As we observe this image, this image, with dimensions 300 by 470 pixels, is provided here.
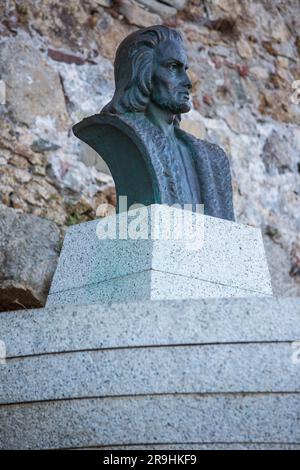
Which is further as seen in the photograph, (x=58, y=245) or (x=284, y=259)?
(x=284, y=259)

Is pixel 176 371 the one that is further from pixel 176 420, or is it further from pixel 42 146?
pixel 42 146

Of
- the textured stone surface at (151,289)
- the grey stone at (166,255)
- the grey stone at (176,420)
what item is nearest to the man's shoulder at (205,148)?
the grey stone at (166,255)

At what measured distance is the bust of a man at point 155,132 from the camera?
3686 mm

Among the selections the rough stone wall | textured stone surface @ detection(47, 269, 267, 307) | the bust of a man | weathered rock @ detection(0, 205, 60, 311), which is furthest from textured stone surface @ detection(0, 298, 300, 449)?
the rough stone wall

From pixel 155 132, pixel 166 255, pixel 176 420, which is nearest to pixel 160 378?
pixel 176 420

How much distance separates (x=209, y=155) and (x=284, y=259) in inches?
93.2

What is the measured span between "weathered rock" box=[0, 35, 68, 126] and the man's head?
1328 mm

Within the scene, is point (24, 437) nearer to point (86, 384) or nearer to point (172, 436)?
point (86, 384)

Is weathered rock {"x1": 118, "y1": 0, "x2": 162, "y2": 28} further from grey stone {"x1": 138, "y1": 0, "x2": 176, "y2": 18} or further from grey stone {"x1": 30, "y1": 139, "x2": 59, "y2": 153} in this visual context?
grey stone {"x1": 30, "y1": 139, "x2": 59, "y2": 153}

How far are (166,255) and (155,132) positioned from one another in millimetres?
568

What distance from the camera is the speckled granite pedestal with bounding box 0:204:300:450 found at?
2824 mm

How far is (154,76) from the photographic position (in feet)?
12.5

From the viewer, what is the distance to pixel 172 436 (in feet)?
9.25

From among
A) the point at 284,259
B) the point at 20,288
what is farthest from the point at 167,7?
the point at 20,288
